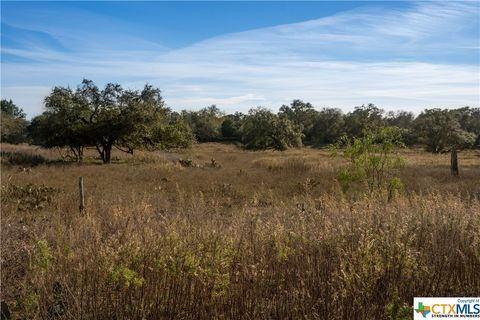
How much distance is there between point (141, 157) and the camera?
101ft

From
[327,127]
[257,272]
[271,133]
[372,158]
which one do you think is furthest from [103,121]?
[327,127]

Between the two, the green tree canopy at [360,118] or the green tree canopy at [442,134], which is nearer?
the green tree canopy at [442,134]

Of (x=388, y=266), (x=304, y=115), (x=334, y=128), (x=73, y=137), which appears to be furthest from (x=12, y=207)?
(x=304, y=115)

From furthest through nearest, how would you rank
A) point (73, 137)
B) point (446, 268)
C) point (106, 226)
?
point (73, 137) < point (106, 226) < point (446, 268)

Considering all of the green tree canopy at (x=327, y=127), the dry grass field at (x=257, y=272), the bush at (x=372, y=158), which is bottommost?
the dry grass field at (x=257, y=272)

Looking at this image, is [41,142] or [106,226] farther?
[41,142]

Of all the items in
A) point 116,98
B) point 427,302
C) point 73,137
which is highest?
point 116,98

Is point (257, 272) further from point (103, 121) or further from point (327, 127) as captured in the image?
point (327, 127)

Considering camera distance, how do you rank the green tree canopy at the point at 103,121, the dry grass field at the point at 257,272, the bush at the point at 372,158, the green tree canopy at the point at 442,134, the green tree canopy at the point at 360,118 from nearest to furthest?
the dry grass field at the point at 257,272
the bush at the point at 372,158
the green tree canopy at the point at 103,121
the green tree canopy at the point at 442,134
the green tree canopy at the point at 360,118

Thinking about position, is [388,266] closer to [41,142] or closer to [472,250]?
[472,250]

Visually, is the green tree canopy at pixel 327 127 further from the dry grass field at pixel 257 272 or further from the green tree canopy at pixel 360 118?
the dry grass field at pixel 257 272

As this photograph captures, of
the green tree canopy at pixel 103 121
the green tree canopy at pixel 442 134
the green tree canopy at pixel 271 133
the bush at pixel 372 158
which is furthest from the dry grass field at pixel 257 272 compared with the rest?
the green tree canopy at pixel 442 134

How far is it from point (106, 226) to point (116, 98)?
24277 millimetres

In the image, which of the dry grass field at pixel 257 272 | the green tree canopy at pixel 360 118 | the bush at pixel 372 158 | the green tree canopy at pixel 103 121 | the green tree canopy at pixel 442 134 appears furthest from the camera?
the green tree canopy at pixel 360 118
